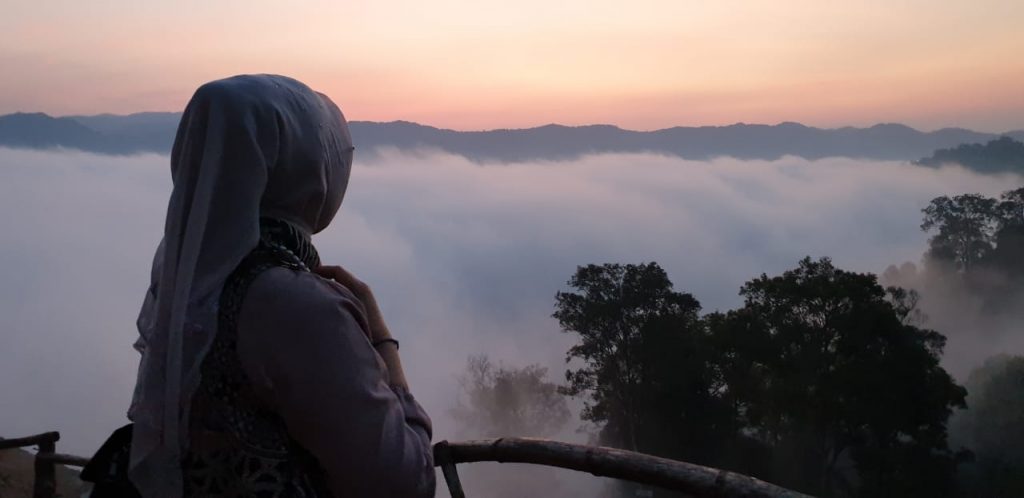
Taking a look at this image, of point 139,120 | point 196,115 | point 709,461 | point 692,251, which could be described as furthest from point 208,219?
point 139,120

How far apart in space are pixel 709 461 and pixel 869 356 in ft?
10.9

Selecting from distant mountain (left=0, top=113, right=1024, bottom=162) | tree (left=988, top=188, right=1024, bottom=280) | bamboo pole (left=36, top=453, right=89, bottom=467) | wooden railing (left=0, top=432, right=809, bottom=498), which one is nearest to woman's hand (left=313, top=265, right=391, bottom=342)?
wooden railing (left=0, top=432, right=809, bottom=498)

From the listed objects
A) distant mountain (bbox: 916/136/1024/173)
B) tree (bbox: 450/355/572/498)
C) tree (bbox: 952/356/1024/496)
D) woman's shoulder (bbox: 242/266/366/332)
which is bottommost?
tree (bbox: 450/355/572/498)

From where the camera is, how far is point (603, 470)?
185 centimetres

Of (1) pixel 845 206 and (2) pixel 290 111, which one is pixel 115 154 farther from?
(2) pixel 290 111

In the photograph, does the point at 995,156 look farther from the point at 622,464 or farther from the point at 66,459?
the point at 622,464

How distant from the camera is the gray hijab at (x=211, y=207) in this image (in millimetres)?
1140

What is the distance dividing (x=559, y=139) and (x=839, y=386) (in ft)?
368

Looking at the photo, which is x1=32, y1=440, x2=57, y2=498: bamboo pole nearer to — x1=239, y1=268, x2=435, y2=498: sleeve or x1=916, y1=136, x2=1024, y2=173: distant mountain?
x1=239, y1=268, x2=435, y2=498: sleeve

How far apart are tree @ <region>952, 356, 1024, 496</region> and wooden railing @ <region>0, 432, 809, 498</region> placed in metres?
13.5

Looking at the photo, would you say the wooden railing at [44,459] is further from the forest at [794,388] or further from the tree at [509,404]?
the tree at [509,404]

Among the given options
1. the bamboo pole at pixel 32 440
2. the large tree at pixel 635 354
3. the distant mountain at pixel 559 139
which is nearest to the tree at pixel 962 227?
the large tree at pixel 635 354

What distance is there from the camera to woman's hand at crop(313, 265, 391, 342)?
4.13ft

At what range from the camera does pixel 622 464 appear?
179 cm
